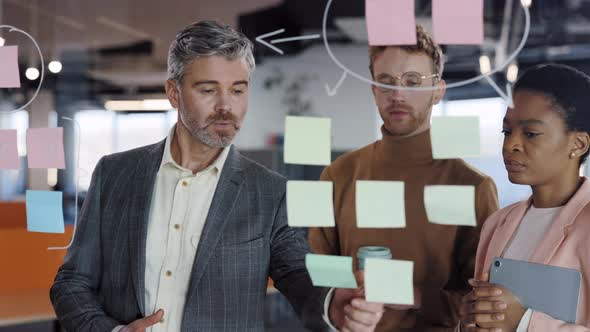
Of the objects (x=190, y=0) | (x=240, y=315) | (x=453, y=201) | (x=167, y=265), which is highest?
(x=190, y=0)

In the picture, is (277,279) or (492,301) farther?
(277,279)

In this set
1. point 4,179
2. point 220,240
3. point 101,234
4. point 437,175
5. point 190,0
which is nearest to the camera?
point 437,175

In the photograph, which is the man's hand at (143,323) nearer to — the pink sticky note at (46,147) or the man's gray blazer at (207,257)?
the man's gray blazer at (207,257)

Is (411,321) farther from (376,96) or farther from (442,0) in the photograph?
(442,0)

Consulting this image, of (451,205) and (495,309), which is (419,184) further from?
(495,309)

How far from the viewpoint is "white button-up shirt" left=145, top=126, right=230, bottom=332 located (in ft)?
4.75

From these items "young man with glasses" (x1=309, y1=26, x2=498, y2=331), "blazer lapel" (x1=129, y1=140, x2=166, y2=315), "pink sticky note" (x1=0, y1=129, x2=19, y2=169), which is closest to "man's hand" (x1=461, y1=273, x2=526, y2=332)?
"young man with glasses" (x1=309, y1=26, x2=498, y2=331)

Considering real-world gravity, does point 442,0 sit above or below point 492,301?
above

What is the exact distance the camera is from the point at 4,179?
542 cm

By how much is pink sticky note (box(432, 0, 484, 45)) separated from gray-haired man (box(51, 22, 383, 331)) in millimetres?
484

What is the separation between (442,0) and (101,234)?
1.00m

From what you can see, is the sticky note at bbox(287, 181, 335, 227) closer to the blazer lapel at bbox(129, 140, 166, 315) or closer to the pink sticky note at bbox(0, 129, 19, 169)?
the blazer lapel at bbox(129, 140, 166, 315)

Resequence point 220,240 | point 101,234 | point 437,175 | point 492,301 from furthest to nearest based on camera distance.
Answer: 1. point 101,234
2. point 220,240
3. point 437,175
4. point 492,301

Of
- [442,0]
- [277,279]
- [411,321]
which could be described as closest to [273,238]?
[277,279]
